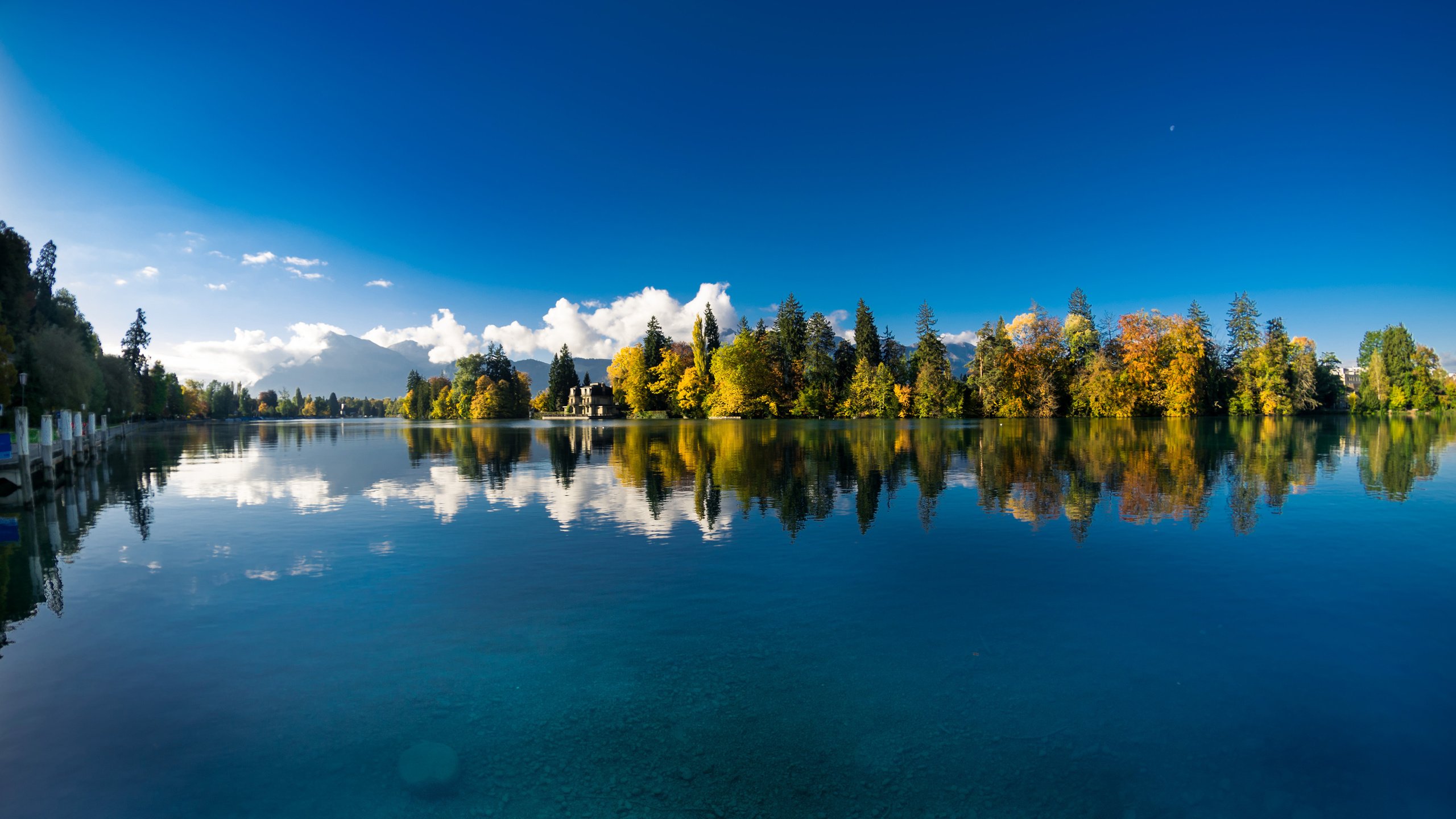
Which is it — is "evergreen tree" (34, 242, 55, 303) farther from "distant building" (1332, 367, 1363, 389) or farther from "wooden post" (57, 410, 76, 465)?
"distant building" (1332, 367, 1363, 389)

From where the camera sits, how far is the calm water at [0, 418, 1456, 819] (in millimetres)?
4840

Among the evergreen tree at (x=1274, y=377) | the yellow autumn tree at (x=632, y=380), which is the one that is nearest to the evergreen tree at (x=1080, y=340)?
the evergreen tree at (x=1274, y=377)

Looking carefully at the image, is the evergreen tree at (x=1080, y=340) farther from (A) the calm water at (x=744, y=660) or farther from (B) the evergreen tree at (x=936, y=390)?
(A) the calm water at (x=744, y=660)

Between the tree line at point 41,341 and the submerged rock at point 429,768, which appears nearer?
the submerged rock at point 429,768

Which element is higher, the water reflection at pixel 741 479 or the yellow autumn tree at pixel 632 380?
the yellow autumn tree at pixel 632 380

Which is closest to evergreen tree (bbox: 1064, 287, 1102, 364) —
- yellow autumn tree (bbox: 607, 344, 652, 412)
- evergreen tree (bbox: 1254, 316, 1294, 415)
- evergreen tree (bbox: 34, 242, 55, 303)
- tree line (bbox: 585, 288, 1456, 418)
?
tree line (bbox: 585, 288, 1456, 418)

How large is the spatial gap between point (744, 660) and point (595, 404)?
369ft

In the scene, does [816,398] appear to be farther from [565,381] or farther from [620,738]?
[620,738]

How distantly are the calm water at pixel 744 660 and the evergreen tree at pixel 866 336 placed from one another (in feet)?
257

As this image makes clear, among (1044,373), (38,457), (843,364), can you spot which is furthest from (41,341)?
(1044,373)

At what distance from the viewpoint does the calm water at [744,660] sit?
484cm

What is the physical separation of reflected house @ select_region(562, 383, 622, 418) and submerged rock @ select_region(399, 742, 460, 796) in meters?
111

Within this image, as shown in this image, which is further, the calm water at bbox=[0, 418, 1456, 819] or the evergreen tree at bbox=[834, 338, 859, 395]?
the evergreen tree at bbox=[834, 338, 859, 395]

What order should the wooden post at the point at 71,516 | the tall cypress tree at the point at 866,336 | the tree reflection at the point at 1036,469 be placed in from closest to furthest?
1. the wooden post at the point at 71,516
2. the tree reflection at the point at 1036,469
3. the tall cypress tree at the point at 866,336
